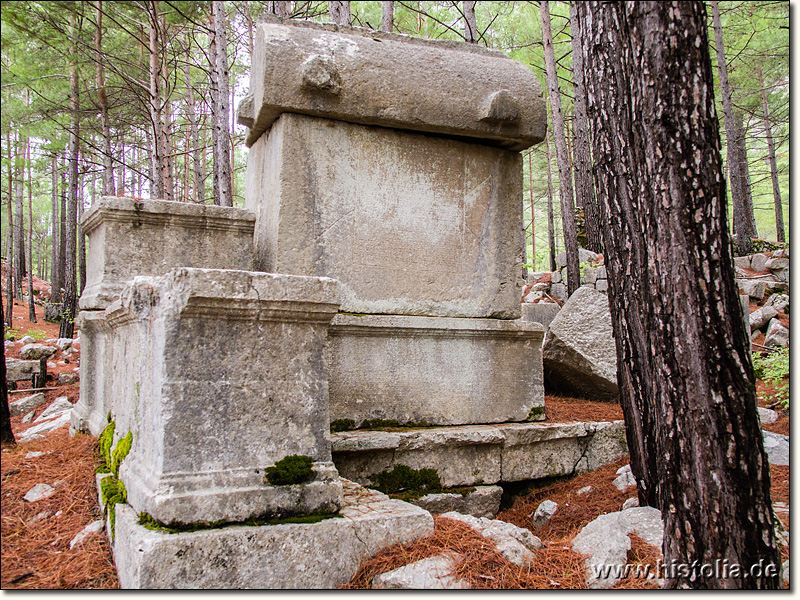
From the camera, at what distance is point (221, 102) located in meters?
8.35

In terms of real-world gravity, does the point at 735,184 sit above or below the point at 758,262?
above

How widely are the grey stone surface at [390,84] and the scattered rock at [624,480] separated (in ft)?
8.28

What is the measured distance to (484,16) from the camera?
11.2 meters

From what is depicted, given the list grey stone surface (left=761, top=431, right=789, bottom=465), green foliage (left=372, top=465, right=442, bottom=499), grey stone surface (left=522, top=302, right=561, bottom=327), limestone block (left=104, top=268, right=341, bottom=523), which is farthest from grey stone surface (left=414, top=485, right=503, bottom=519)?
grey stone surface (left=522, top=302, right=561, bottom=327)

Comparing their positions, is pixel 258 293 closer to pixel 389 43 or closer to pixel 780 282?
pixel 389 43

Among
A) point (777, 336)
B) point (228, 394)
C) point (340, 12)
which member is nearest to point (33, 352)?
point (340, 12)

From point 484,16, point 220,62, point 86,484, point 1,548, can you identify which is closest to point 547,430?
point 86,484

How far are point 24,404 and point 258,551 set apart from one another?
566cm

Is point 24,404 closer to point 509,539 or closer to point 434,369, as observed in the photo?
point 434,369

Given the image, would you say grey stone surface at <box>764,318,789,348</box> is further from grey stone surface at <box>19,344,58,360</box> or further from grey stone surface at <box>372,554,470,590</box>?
grey stone surface at <box>19,344,58,360</box>

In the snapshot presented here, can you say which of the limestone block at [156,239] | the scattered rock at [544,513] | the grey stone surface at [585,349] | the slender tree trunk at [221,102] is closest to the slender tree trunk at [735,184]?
the grey stone surface at [585,349]

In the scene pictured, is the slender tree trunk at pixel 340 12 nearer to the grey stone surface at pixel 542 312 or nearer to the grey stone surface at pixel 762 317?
the grey stone surface at pixel 542 312

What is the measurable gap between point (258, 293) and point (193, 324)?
0.94ft

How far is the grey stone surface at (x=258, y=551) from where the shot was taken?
2.20 m
